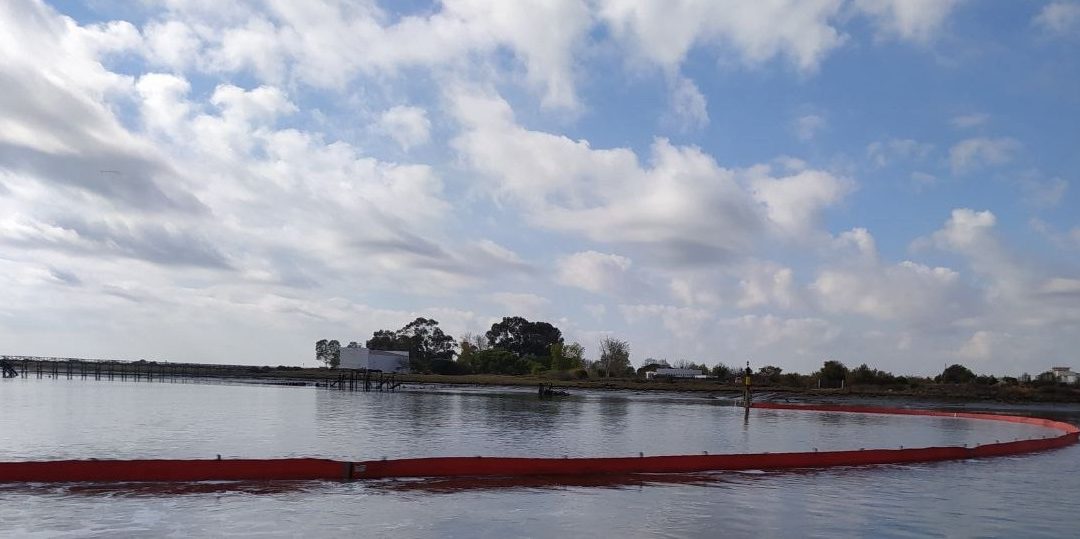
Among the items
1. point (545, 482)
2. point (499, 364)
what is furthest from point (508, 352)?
point (545, 482)

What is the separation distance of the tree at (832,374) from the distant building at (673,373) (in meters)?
32.9

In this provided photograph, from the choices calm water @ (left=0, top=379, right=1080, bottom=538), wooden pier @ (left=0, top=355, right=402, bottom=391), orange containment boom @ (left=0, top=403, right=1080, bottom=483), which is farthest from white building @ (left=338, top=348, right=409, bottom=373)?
orange containment boom @ (left=0, top=403, right=1080, bottom=483)

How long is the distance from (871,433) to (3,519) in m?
40.5

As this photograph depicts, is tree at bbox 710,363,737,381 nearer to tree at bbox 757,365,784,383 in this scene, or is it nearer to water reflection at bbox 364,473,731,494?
tree at bbox 757,365,784,383

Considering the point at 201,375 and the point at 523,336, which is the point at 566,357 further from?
the point at 201,375

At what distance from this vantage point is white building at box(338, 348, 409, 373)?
457ft

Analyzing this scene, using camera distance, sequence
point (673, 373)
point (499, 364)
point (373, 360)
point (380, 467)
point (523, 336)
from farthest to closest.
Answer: point (523, 336), point (499, 364), point (673, 373), point (373, 360), point (380, 467)

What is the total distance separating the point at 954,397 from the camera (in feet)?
323

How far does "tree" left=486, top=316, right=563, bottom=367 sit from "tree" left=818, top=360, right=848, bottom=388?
7852cm

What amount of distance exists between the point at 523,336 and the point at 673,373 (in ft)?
148

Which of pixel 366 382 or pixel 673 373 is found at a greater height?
pixel 366 382

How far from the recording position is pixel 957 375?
11881 centimetres

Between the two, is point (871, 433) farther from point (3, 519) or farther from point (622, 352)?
point (622, 352)

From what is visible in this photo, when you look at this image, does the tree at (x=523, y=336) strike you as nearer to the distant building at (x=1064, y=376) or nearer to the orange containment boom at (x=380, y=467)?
the distant building at (x=1064, y=376)
